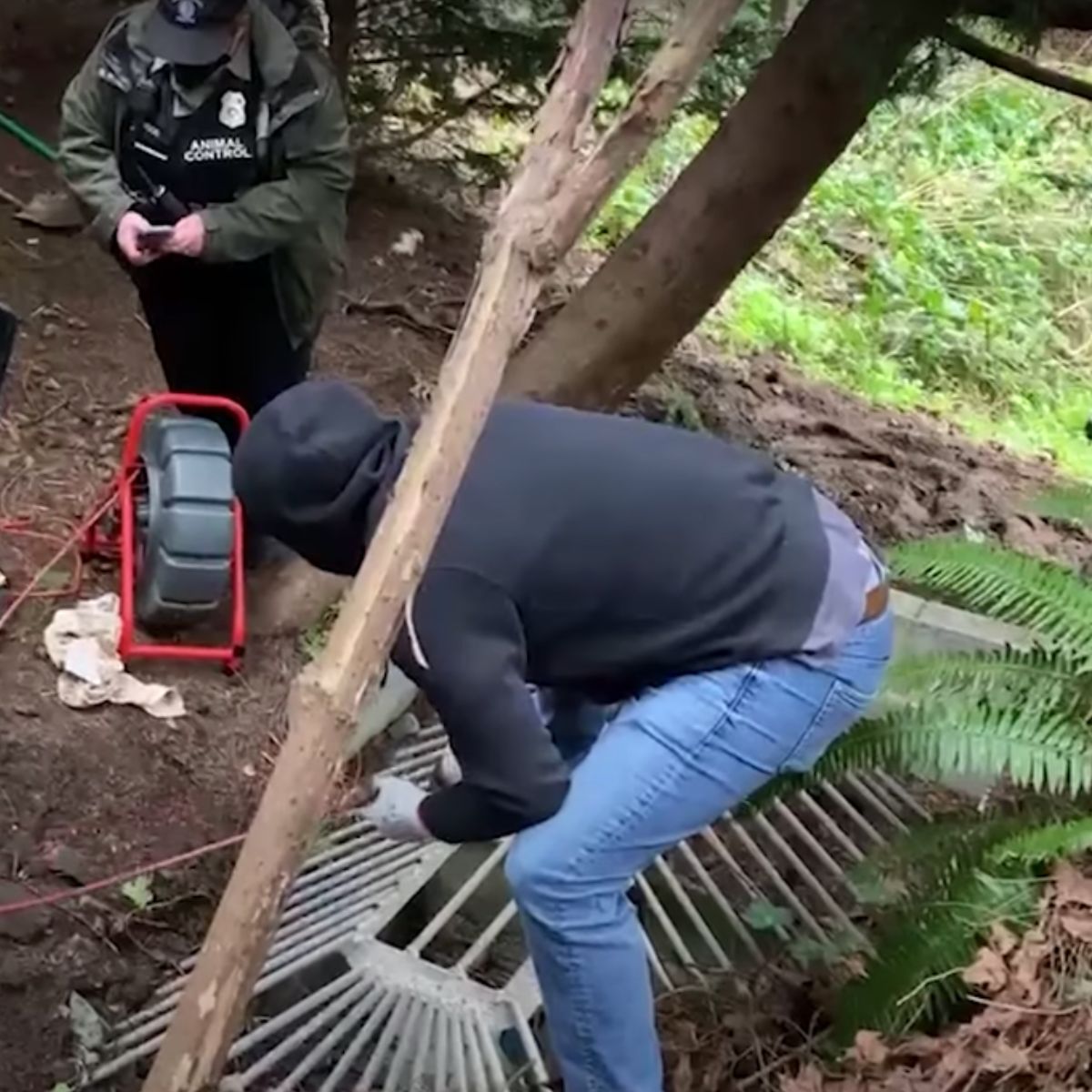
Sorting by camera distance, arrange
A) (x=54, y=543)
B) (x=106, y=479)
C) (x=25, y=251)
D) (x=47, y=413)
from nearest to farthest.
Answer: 1. (x=54, y=543)
2. (x=106, y=479)
3. (x=47, y=413)
4. (x=25, y=251)

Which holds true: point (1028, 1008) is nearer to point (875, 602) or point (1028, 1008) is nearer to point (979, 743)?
point (979, 743)

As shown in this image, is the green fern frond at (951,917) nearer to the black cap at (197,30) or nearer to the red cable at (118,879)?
the red cable at (118,879)

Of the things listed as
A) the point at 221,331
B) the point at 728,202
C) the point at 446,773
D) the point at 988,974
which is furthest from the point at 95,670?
the point at 988,974

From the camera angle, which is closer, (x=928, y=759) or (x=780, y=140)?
(x=928, y=759)

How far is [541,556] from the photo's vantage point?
92.4 inches

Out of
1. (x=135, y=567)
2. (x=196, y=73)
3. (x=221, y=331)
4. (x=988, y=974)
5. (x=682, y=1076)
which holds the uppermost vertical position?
(x=196, y=73)

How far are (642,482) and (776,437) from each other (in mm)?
3367

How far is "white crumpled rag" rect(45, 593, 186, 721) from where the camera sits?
3822 mm

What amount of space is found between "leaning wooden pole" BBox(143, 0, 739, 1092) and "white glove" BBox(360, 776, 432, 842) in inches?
25.2

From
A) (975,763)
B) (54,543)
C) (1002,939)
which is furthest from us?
(54,543)

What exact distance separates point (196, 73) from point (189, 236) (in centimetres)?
31

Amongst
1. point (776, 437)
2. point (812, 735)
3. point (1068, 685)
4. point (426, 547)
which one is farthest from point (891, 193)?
point (426, 547)

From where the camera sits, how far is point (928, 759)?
311 cm

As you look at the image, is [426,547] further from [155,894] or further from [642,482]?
[155,894]
